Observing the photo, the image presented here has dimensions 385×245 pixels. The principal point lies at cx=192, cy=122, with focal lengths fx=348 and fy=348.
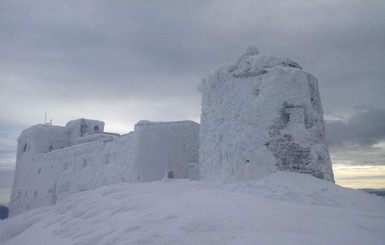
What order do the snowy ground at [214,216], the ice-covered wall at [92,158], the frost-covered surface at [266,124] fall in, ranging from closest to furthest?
the snowy ground at [214,216] < the frost-covered surface at [266,124] < the ice-covered wall at [92,158]

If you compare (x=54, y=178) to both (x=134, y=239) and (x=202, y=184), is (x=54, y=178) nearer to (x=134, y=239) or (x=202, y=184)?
(x=202, y=184)

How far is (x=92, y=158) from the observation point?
2194cm

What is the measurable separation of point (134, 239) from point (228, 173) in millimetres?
6525

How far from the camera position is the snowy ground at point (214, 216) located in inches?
200

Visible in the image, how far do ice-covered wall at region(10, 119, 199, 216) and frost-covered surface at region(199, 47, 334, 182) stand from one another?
721cm

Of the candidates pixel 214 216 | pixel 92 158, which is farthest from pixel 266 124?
pixel 92 158

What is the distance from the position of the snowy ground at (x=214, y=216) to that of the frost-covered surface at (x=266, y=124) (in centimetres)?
75

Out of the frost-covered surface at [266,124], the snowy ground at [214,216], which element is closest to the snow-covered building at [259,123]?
the frost-covered surface at [266,124]

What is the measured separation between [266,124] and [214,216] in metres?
5.66

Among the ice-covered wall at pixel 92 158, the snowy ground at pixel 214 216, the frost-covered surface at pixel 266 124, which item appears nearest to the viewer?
the snowy ground at pixel 214 216

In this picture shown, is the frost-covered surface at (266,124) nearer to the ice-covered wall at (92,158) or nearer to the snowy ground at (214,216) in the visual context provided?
the snowy ground at (214,216)

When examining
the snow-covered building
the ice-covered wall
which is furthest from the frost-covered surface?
the ice-covered wall

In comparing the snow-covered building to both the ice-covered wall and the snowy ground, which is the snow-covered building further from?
the ice-covered wall

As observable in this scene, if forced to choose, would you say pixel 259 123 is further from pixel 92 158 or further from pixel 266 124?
pixel 92 158
